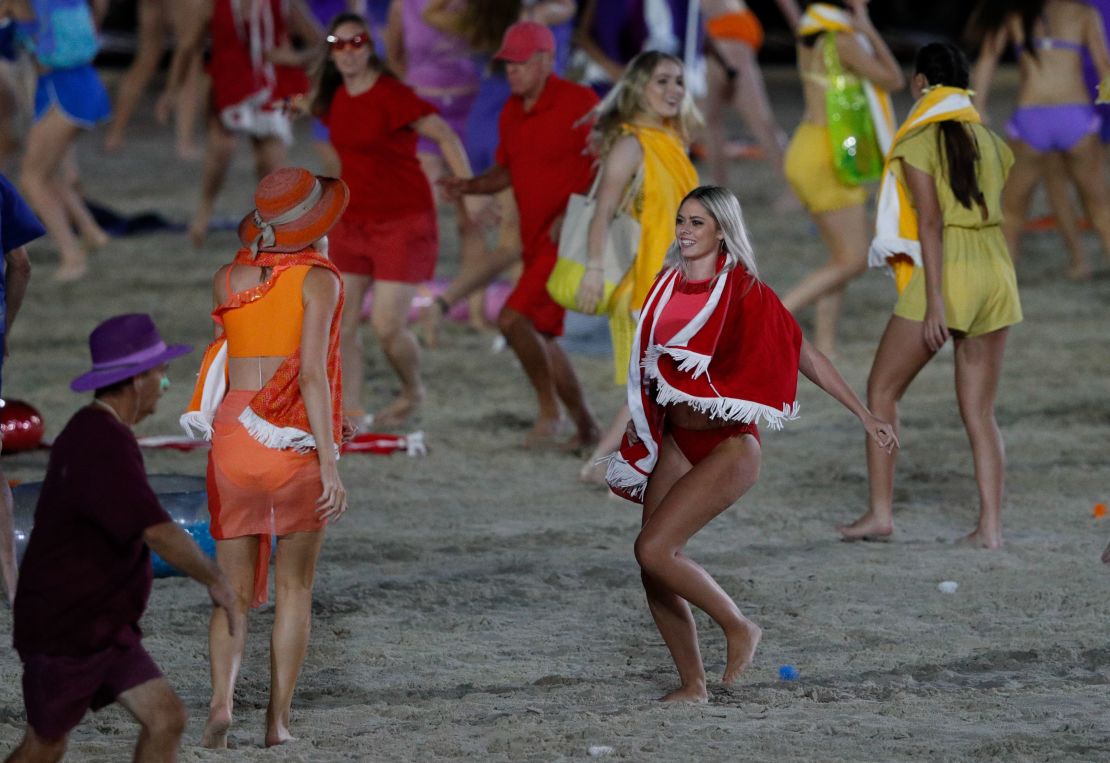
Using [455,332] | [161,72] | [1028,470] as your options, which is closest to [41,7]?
[455,332]

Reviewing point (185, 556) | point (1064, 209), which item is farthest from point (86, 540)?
point (1064, 209)

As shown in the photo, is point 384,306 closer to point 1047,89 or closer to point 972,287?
point 972,287

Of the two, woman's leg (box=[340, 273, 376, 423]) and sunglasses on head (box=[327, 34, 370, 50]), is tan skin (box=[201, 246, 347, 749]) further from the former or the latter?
woman's leg (box=[340, 273, 376, 423])

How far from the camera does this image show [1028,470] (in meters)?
8.08

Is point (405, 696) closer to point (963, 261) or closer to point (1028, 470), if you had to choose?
point (963, 261)

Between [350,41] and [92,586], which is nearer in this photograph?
[92,586]

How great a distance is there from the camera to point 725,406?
16.9 feet

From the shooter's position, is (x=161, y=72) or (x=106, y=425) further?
(x=161, y=72)

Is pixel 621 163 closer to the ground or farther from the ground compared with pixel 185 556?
farther from the ground

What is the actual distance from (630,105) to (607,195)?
1.26ft

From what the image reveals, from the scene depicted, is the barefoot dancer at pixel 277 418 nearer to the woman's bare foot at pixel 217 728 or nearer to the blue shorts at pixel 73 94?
the woman's bare foot at pixel 217 728

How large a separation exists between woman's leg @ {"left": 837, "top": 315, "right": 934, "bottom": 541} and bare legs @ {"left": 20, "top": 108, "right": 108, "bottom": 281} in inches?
258

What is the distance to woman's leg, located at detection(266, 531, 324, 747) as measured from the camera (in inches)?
190

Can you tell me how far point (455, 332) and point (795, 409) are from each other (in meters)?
6.08
